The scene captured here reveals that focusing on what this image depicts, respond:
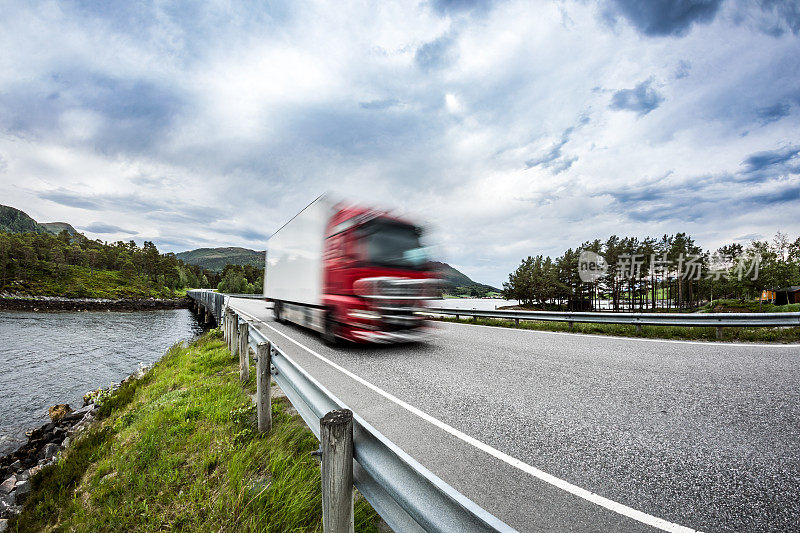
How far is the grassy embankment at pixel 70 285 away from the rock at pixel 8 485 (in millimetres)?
81592

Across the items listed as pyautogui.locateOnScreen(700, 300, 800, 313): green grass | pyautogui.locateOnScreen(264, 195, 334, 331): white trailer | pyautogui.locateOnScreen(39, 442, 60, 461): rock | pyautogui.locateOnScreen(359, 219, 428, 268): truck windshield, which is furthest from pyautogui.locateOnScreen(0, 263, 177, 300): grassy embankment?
pyautogui.locateOnScreen(700, 300, 800, 313): green grass

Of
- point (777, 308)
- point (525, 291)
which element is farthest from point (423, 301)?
point (525, 291)

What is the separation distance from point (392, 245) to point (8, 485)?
23.2 ft

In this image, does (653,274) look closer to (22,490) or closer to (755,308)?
Answer: (755,308)

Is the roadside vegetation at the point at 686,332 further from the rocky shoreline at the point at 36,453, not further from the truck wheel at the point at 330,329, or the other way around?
the rocky shoreline at the point at 36,453

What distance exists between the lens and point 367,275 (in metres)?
6.95

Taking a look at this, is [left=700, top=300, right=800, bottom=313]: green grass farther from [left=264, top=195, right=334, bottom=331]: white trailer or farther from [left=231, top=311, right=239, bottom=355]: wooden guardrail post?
[left=231, top=311, right=239, bottom=355]: wooden guardrail post

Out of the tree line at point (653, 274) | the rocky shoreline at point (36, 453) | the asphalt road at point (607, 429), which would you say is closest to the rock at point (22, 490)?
the rocky shoreline at point (36, 453)

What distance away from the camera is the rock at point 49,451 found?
5.66m

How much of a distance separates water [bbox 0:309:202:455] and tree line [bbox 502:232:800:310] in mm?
51117

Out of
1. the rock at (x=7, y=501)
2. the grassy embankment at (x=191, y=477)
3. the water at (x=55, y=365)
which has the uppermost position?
the grassy embankment at (x=191, y=477)

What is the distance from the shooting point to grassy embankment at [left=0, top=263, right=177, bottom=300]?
6347 cm

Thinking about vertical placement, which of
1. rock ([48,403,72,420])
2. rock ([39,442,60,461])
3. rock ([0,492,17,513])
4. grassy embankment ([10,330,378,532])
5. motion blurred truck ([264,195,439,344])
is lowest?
rock ([48,403,72,420])

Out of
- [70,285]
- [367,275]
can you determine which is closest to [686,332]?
[367,275]
